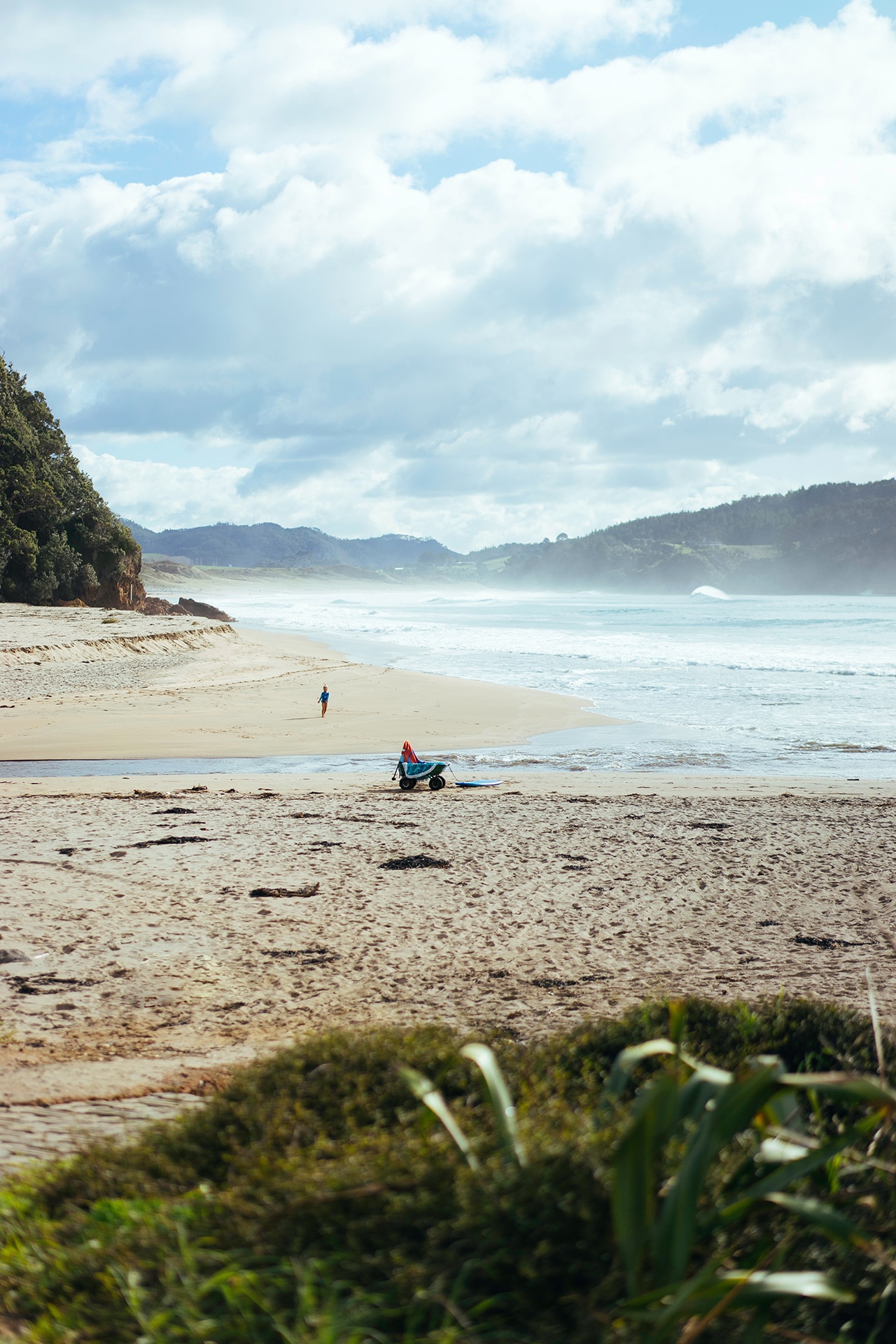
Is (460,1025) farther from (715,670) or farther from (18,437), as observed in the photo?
(18,437)

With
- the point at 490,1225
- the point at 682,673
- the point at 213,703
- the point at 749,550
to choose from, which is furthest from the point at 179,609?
the point at 749,550

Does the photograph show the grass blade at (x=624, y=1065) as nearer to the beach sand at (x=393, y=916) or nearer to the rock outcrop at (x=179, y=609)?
the beach sand at (x=393, y=916)

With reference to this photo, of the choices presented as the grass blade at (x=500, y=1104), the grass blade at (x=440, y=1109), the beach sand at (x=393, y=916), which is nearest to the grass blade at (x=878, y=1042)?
the grass blade at (x=500, y=1104)

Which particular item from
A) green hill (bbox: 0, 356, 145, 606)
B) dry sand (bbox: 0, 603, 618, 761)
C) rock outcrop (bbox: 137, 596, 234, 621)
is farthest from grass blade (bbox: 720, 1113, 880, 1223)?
rock outcrop (bbox: 137, 596, 234, 621)

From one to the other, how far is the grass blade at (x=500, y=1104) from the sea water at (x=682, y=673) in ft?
36.7

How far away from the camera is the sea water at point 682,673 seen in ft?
46.5

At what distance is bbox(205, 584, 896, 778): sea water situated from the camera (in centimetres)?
1416

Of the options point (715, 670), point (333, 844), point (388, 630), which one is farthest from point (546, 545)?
point (333, 844)

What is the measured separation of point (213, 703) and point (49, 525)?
26.3m

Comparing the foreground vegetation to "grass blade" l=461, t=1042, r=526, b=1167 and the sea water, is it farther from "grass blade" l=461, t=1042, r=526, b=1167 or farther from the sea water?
the sea water

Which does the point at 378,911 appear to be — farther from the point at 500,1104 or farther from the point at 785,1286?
the point at 785,1286

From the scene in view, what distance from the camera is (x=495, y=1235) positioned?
75.9 inches

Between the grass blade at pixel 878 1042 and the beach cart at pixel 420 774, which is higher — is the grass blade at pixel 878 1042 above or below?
above

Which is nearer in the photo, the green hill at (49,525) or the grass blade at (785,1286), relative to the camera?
the grass blade at (785,1286)
